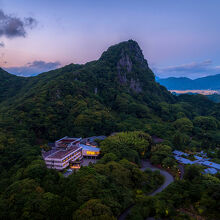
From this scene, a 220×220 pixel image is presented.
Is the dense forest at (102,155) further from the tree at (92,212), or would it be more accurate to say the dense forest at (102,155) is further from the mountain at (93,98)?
the mountain at (93,98)

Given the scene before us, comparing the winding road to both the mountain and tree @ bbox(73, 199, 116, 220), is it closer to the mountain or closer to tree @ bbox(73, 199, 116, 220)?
tree @ bbox(73, 199, 116, 220)

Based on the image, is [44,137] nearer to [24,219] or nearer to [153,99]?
[24,219]

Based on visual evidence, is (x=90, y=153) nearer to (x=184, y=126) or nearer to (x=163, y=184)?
(x=163, y=184)

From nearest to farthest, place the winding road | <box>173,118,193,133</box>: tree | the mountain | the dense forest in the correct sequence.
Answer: the dense forest < the winding road < the mountain < <box>173,118,193,133</box>: tree

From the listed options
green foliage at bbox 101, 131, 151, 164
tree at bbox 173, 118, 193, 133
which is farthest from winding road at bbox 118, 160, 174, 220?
tree at bbox 173, 118, 193, 133

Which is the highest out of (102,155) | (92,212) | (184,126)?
(184,126)

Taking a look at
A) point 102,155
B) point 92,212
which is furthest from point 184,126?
point 92,212

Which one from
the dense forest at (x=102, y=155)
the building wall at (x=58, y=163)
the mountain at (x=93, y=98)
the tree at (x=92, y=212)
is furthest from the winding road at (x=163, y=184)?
the mountain at (x=93, y=98)
